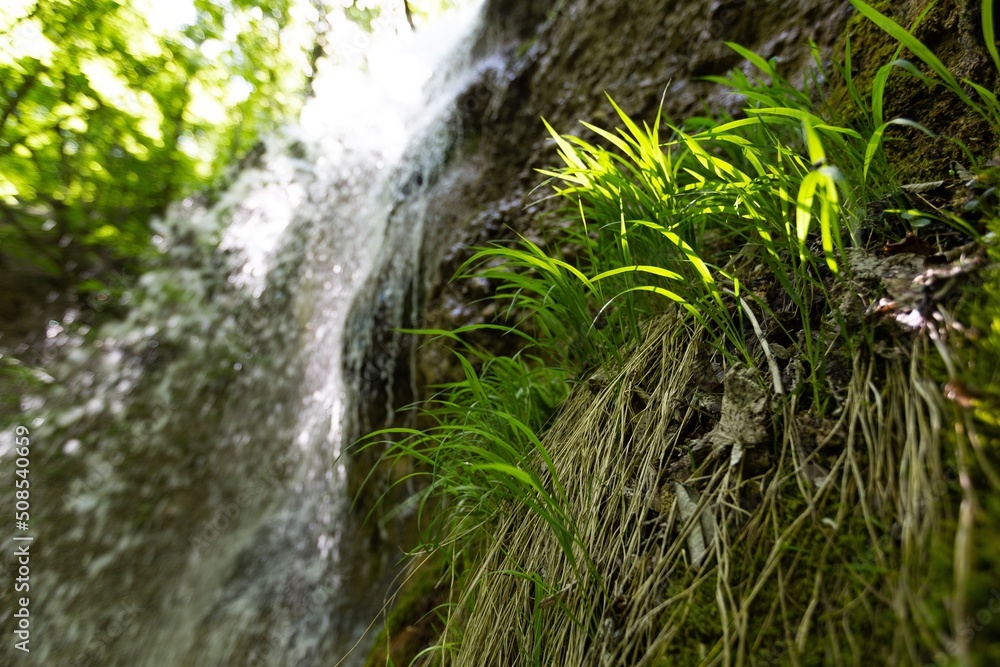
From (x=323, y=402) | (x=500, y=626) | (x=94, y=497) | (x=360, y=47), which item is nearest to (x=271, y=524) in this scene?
(x=323, y=402)

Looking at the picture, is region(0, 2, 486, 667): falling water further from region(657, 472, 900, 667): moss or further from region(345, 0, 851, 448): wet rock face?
region(657, 472, 900, 667): moss

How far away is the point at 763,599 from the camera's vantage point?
0.61 m

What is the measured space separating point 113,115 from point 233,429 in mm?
3800

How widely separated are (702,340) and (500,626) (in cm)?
70

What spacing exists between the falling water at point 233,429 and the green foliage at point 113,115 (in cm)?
54

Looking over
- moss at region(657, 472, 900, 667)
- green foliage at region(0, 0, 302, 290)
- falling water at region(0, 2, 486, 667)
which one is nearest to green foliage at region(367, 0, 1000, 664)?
moss at region(657, 472, 900, 667)

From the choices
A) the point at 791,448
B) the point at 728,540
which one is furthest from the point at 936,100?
the point at 728,540

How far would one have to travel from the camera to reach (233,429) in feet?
12.5

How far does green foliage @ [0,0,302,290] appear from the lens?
14.5 ft

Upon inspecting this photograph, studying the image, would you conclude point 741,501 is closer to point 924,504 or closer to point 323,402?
point 924,504

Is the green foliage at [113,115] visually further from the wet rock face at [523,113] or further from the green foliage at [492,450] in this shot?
the green foliage at [492,450]

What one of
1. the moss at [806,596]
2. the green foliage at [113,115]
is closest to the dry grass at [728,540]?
the moss at [806,596]

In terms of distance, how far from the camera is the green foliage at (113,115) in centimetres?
442

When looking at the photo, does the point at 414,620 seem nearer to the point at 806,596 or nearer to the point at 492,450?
the point at 492,450
